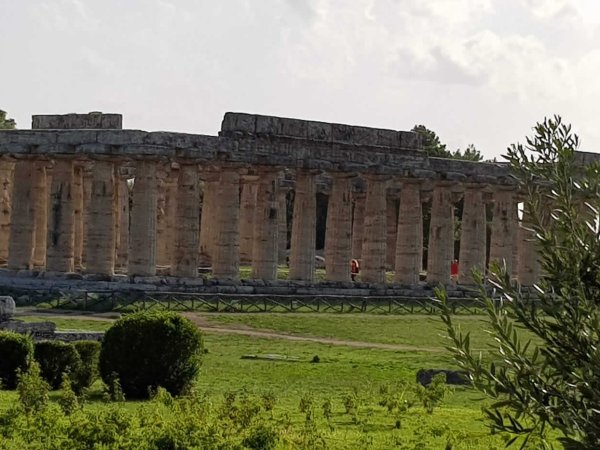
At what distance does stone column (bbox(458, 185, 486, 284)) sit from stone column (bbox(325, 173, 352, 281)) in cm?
792

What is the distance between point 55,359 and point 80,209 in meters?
39.1

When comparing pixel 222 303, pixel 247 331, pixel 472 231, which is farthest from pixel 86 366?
pixel 472 231

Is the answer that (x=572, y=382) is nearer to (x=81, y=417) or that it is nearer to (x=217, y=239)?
(x=81, y=417)

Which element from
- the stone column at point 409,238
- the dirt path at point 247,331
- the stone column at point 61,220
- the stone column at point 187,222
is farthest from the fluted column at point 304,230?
the dirt path at point 247,331

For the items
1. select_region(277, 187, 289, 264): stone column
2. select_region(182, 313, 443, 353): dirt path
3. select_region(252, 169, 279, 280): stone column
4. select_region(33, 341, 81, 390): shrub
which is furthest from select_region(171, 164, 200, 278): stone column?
select_region(33, 341, 81, 390): shrub

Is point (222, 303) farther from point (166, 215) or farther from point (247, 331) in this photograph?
point (166, 215)

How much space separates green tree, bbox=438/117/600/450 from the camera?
33.0ft

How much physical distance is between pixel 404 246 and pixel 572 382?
185 ft

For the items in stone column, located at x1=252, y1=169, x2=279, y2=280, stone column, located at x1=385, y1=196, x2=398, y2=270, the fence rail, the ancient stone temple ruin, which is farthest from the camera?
stone column, located at x1=385, y1=196, x2=398, y2=270

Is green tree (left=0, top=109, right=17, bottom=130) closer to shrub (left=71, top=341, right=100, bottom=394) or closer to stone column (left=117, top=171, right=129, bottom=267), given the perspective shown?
stone column (left=117, top=171, right=129, bottom=267)

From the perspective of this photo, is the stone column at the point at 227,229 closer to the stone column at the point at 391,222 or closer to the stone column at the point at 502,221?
the stone column at the point at 502,221

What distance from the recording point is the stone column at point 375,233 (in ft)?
216

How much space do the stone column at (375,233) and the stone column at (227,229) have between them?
27.6 feet

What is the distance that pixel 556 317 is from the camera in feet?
33.7
